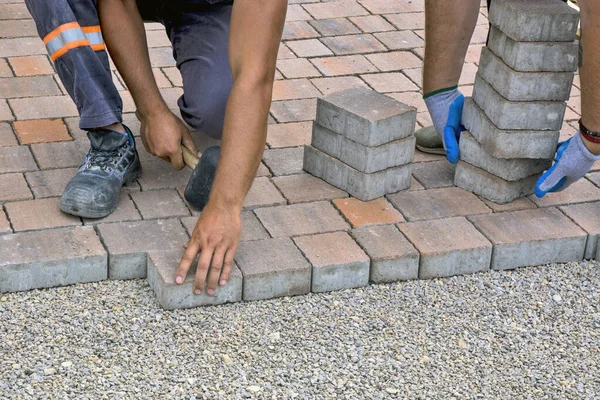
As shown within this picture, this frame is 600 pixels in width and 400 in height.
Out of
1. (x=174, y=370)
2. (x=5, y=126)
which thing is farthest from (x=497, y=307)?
(x=5, y=126)

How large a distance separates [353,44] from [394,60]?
10.6 inches

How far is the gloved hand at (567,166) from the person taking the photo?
3.49 meters

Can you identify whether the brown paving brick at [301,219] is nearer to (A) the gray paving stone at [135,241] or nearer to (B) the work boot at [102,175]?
(A) the gray paving stone at [135,241]

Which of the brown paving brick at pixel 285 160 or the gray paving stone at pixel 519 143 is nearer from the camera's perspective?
the gray paving stone at pixel 519 143

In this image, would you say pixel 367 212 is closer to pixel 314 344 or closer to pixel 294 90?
pixel 314 344

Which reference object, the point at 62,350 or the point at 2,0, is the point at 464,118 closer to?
the point at 62,350

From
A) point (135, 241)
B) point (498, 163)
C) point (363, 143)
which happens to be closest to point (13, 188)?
point (135, 241)

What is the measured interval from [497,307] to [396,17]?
8.11ft

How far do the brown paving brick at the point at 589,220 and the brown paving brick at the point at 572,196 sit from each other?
0.13 ft

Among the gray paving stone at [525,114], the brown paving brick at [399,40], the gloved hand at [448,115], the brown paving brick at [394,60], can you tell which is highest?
the gray paving stone at [525,114]

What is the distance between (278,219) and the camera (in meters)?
3.46

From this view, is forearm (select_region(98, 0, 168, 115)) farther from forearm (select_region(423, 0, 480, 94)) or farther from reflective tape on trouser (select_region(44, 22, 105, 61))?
forearm (select_region(423, 0, 480, 94))

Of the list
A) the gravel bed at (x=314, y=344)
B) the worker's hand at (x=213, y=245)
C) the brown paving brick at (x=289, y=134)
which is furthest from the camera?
the brown paving brick at (x=289, y=134)

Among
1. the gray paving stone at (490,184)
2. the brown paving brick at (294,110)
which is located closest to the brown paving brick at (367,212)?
the gray paving stone at (490,184)
